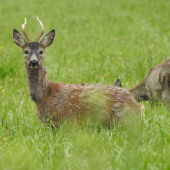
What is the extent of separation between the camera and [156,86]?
20.4ft

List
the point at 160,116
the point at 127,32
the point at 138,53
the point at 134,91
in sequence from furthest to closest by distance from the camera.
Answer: the point at 127,32, the point at 138,53, the point at 134,91, the point at 160,116

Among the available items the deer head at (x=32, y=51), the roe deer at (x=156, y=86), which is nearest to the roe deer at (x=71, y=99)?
the deer head at (x=32, y=51)

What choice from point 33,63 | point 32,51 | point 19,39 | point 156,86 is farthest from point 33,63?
point 156,86

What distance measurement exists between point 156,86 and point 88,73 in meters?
1.98

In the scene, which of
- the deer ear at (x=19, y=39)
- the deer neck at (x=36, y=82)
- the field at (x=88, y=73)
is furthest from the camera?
the deer ear at (x=19, y=39)

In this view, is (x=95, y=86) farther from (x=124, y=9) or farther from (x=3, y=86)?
(x=124, y=9)

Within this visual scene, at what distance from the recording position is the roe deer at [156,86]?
6008 mm

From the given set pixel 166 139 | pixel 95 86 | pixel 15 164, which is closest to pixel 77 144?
pixel 15 164

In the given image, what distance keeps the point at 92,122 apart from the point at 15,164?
167 cm

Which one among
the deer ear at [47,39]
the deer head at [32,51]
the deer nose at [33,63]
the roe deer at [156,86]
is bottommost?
the roe deer at [156,86]

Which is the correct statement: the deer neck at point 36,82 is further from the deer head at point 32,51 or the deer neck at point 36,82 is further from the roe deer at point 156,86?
the roe deer at point 156,86

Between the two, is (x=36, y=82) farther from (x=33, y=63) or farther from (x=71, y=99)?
(x=71, y=99)

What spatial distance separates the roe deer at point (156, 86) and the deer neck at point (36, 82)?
1.70 m

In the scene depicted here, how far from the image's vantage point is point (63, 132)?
14.4 ft
